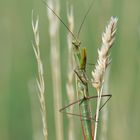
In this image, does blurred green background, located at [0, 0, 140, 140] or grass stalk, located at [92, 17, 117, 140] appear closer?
grass stalk, located at [92, 17, 117, 140]

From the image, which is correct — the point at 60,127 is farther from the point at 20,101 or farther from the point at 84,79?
the point at 20,101

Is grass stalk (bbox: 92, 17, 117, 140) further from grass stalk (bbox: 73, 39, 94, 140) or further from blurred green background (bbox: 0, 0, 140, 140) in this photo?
blurred green background (bbox: 0, 0, 140, 140)

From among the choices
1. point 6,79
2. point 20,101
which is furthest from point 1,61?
point 20,101

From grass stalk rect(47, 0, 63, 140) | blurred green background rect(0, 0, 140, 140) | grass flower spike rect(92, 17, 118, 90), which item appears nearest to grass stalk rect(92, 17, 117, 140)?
grass flower spike rect(92, 17, 118, 90)

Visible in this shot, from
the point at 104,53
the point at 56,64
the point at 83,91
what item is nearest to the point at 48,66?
the point at 56,64

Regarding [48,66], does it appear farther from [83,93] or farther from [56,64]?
[83,93]

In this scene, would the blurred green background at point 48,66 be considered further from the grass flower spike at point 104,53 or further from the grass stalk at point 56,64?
the grass flower spike at point 104,53

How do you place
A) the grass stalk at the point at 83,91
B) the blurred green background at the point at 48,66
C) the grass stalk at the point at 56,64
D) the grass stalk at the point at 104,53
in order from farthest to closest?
the blurred green background at the point at 48,66 < the grass stalk at the point at 56,64 < the grass stalk at the point at 83,91 < the grass stalk at the point at 104,53

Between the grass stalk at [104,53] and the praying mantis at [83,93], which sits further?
the praying mantis at [83,93]

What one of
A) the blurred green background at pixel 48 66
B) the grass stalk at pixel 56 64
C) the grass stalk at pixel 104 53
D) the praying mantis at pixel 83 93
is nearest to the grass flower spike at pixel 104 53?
the grass stalk at pixel 104 53
